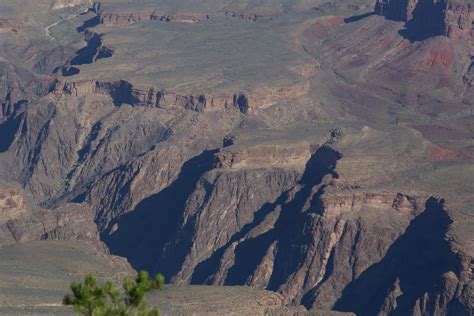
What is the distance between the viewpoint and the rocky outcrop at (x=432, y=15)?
427 feet

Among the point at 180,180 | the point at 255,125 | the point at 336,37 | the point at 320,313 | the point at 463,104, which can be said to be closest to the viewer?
the point at 320,313

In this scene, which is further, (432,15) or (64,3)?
(64,3)

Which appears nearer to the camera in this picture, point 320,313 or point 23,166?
point 320,313

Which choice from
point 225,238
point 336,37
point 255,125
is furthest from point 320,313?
point 336,37

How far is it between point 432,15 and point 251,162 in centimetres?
5193

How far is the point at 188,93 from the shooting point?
105 meters

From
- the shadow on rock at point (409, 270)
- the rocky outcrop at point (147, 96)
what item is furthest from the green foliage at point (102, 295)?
the rocky outcrop at point (147, 96)

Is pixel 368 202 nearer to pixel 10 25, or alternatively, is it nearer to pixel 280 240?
pixel 280 240

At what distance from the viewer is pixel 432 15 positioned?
134375 mm

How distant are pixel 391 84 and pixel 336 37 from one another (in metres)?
15.6

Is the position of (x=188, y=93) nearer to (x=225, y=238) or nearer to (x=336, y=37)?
(x=225, y=238)

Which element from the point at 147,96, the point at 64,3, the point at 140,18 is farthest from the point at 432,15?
the point at 64,3

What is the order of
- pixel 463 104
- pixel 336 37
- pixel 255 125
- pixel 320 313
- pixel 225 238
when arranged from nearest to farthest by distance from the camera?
pixel 320 313 < pixel 225 238 < pixel 255 125 < pixel 463 104 < pixel 336 37

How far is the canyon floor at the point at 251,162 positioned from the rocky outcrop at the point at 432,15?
23cm
